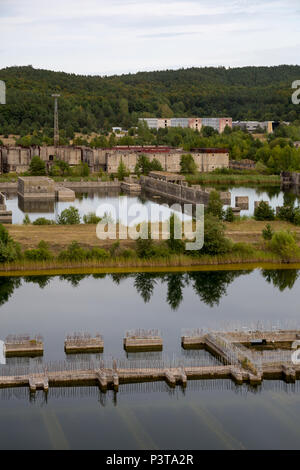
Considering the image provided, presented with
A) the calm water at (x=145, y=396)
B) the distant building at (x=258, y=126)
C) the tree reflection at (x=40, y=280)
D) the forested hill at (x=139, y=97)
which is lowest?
the calm water at (x=145, y=396)

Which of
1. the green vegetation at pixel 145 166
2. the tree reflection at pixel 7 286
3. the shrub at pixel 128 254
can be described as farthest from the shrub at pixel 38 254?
the green vegetation at pixel 145 166

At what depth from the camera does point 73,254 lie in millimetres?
27594

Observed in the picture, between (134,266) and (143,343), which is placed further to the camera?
(134,266)

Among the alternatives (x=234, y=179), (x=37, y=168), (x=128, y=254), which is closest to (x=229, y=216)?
(x=128, y=254)

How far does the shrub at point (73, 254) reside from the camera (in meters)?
27.4

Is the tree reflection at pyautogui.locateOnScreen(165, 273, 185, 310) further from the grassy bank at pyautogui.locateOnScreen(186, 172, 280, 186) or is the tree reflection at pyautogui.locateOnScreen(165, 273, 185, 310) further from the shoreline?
the grassy bank at pyautogui.locateOnScreen(186, 172, 280, 186)

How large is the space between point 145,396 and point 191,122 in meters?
104

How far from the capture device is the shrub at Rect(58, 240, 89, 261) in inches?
1077

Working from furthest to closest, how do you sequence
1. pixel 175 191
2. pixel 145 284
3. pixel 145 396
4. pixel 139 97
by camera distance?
pixel 139 97, pixel 175 191, pixel 145 284, pixel 145 396

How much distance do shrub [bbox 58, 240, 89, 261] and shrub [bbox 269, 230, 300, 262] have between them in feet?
22.3

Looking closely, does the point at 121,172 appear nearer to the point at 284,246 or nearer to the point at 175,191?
the point at 175,191

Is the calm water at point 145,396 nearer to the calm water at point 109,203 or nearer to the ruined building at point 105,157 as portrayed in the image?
the calm water at point 109,203

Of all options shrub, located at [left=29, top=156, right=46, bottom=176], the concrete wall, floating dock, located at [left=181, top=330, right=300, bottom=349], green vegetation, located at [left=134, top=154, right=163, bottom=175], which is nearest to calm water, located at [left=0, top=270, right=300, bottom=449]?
floating dock, located at [left=181, top=330, right=300, bottom=349]

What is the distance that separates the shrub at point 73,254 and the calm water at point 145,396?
2.91m
